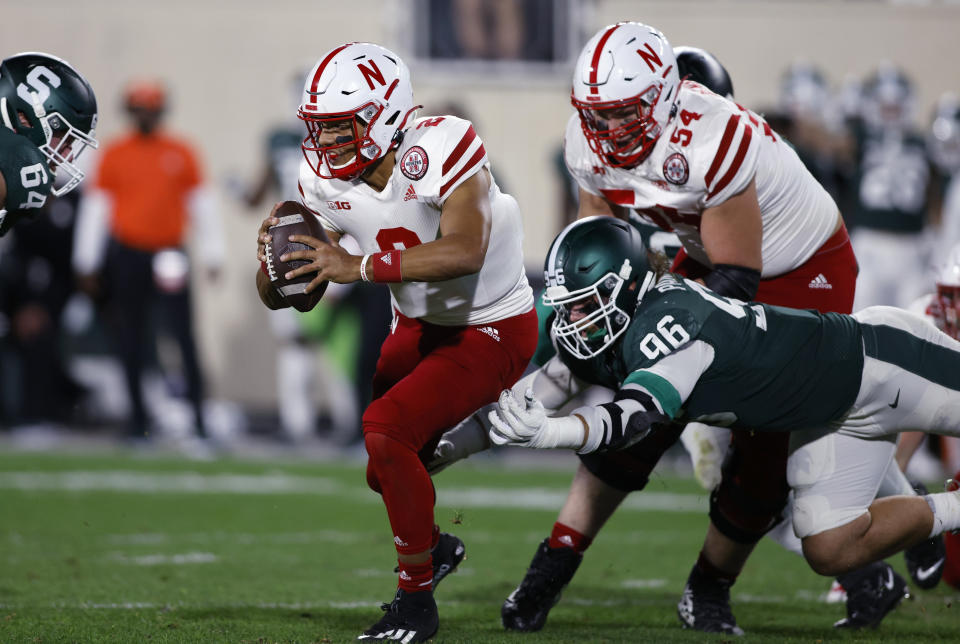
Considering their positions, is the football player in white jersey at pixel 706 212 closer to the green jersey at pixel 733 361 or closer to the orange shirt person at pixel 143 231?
the green jersey at pixel 733 361

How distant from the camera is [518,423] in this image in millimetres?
3213

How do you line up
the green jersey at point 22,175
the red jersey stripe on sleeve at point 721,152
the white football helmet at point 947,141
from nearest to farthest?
the green jersey at point 22,175
the red jersey stripe on sleeve at point 721,152
the white football helmet at point 947,141

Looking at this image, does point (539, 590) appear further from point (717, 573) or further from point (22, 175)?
point (22, 175)

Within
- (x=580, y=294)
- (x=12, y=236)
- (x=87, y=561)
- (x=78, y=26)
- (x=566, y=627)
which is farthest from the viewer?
(x=78, y=26)

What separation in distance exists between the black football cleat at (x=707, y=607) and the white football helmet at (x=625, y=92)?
129 centimetres

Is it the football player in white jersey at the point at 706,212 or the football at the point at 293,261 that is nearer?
the football at the point at 293,261

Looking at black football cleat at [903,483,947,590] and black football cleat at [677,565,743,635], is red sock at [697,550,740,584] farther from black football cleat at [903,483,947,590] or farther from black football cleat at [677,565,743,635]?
black football cleat at [903,483,947,590]

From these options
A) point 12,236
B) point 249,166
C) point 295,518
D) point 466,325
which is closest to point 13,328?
point 12,236

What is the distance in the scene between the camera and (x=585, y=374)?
374 cm

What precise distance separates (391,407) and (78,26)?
7825mm

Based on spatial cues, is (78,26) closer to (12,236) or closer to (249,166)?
(249,166)

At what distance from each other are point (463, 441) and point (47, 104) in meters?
1.59

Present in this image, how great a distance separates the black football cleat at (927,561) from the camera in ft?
14.4

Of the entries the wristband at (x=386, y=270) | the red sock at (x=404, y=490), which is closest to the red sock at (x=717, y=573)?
the red sock at (x=404, y=490)
